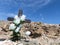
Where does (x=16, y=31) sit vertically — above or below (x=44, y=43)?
above

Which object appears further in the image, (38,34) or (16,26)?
(38,34)

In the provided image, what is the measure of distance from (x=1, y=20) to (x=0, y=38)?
300 centimetres

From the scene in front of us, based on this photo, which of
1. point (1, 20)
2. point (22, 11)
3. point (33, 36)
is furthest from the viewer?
point (1, 20)

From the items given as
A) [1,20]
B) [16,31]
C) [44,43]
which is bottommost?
[44,43]

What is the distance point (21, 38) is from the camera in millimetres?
9961

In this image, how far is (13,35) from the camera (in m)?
9.71

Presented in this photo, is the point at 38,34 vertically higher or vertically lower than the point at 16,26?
lower

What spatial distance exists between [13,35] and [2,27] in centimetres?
158

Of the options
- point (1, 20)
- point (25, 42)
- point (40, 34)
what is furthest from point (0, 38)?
point (1, 20)

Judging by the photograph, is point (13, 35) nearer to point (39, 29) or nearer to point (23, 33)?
point (23, 33)

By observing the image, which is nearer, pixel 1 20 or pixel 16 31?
pixel 16 31

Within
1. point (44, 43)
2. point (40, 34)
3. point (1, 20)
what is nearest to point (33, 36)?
point (40, 34)

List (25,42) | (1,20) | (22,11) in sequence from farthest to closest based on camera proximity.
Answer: (1,20) → (22,11) → (25,42)

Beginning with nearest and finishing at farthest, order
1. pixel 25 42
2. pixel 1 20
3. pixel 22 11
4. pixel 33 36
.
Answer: pixel 25 42 → pixel 22 11 → pixel 33 36 → pixel 1 20
